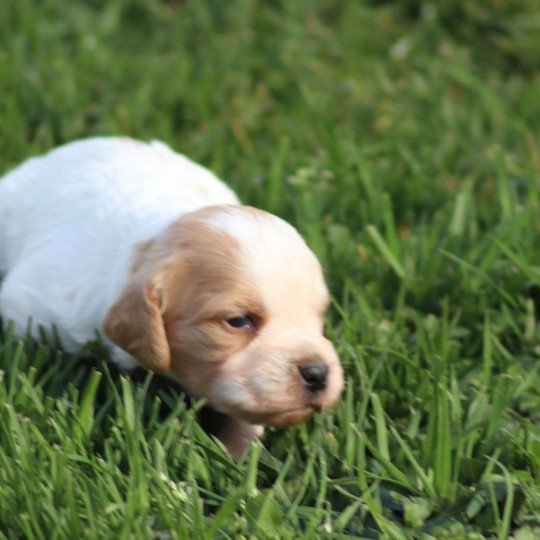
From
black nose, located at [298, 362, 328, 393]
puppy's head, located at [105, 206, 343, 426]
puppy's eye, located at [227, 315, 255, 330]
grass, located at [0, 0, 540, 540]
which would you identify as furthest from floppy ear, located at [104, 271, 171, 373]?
A: black nose, located at [298, 362, 328, 393]

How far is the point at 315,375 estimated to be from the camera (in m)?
3.49

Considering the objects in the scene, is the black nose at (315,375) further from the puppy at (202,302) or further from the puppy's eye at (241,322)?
the puppy's eye at (241,322)

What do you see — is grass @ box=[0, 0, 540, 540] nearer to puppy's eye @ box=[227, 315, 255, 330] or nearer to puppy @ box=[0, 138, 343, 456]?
puppy @ box=[0, 138, 343, 456]

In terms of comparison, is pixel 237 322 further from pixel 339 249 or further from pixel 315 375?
pixel 339 249

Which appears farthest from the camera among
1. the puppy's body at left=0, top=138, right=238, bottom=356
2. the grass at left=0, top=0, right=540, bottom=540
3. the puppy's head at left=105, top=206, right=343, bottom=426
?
the puppy's body at left=0, top=138, right=238, bottom=356

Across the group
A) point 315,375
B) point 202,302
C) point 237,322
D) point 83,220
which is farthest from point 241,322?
point 83,220

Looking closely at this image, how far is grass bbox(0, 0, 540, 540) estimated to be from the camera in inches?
133

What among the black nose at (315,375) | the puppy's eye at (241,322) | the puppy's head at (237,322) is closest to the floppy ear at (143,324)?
the puppy's head at (237,322)

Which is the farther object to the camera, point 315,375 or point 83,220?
point 83,220

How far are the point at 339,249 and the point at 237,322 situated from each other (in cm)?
145

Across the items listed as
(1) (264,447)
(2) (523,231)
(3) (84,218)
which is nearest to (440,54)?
(2) (523,231)

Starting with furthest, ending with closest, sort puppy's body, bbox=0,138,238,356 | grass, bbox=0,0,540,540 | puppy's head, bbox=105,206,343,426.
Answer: puppy's body, bbox=0,138,238,356 < puppy's head, bbox=105,206,343,426 < grass, bbox=0,0,540,540

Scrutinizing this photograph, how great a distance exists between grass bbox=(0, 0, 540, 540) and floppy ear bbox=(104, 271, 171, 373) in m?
0.12

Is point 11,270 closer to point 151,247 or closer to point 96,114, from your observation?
point 151,247
